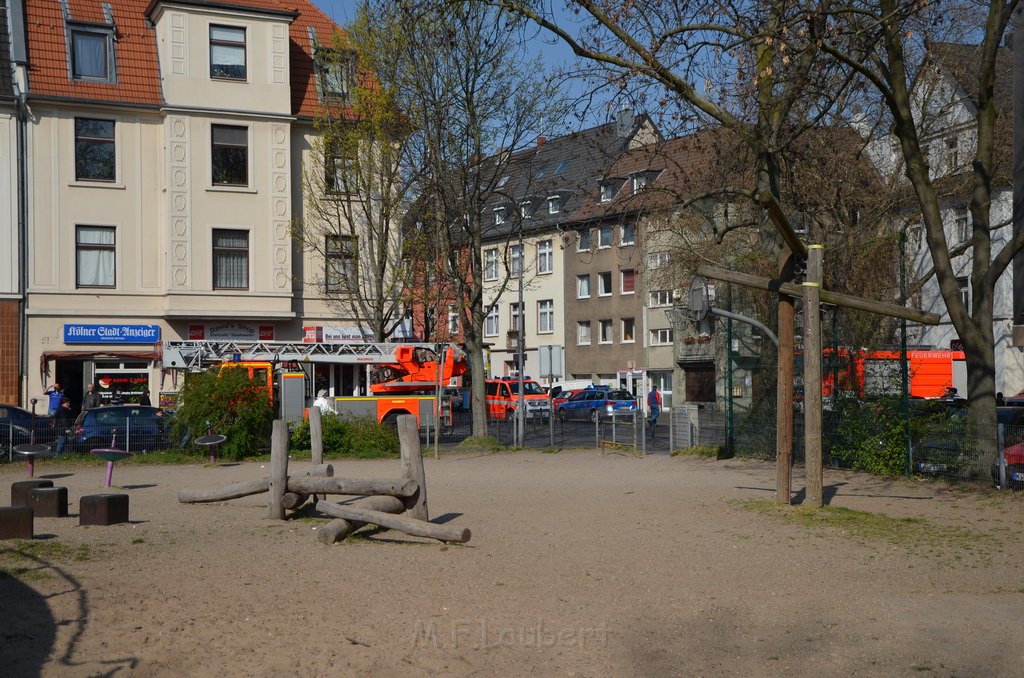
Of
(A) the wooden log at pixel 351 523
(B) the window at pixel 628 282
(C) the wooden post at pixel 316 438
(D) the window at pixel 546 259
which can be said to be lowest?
(A) the wooden log at pixel 351 523

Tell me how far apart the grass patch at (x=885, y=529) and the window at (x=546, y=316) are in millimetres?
51558

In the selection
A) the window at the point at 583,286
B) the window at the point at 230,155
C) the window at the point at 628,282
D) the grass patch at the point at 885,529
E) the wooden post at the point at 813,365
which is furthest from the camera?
the window at the point at 583,286

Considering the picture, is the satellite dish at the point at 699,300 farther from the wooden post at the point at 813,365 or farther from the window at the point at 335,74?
the window at the point at 335,74

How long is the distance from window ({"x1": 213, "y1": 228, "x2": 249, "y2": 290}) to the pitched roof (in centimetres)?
439

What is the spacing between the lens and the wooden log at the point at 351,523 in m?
12.6

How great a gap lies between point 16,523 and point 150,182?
1023 inches

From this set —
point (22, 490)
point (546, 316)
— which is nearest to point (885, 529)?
point (22, 490)

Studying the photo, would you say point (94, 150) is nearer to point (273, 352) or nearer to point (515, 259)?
point (273, 352)

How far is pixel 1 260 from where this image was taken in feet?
113

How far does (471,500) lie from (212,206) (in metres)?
21.4

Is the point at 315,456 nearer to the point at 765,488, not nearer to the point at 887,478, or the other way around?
the point at 765,488

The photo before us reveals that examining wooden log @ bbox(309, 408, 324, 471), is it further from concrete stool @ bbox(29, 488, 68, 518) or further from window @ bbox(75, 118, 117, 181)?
window @ bbox(75, 118, 117, 181)

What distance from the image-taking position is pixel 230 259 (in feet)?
121

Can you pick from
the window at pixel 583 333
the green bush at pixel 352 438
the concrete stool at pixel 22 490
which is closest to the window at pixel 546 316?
the window at pixel 583 333
